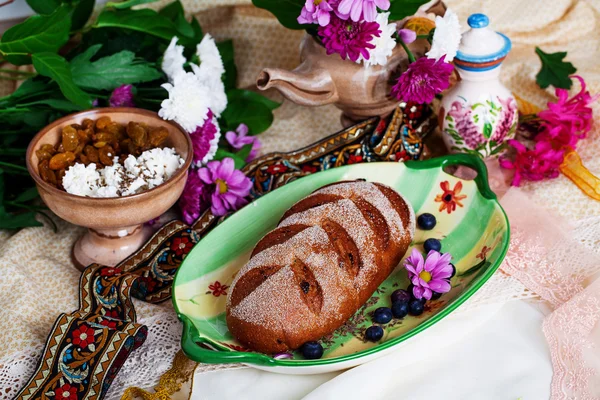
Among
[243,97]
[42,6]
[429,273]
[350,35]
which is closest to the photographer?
[429,273]

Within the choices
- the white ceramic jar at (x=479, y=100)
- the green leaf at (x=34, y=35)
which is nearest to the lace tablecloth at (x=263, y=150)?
the white ceramic jar at (x=479, y=100)

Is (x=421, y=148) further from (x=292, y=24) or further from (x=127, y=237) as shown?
(x=127, y=237)

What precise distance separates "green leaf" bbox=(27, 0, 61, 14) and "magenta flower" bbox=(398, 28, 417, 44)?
69 cm

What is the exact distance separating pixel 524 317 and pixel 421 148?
1.48 feet

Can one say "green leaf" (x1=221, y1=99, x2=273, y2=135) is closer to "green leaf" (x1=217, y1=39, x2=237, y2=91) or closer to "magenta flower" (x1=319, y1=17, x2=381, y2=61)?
"green leaf" (x1=217, y1=39, x2=237, y2=91)

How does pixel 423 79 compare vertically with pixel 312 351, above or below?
above

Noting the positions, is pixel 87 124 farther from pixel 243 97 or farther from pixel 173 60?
pixel 243 97

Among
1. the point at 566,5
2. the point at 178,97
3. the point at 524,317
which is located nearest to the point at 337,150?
the point at 178,97

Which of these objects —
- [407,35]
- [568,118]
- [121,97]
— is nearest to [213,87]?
[121,97]

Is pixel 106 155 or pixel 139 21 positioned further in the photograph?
pixel 139 21

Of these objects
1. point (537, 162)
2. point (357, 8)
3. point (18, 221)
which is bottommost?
point (18, 221)

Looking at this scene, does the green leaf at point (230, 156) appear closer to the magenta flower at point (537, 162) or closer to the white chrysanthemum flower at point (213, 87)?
the white chrysanthemum flower at point (213, 87)

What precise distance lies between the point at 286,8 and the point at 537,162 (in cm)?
56

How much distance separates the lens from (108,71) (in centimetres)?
131
